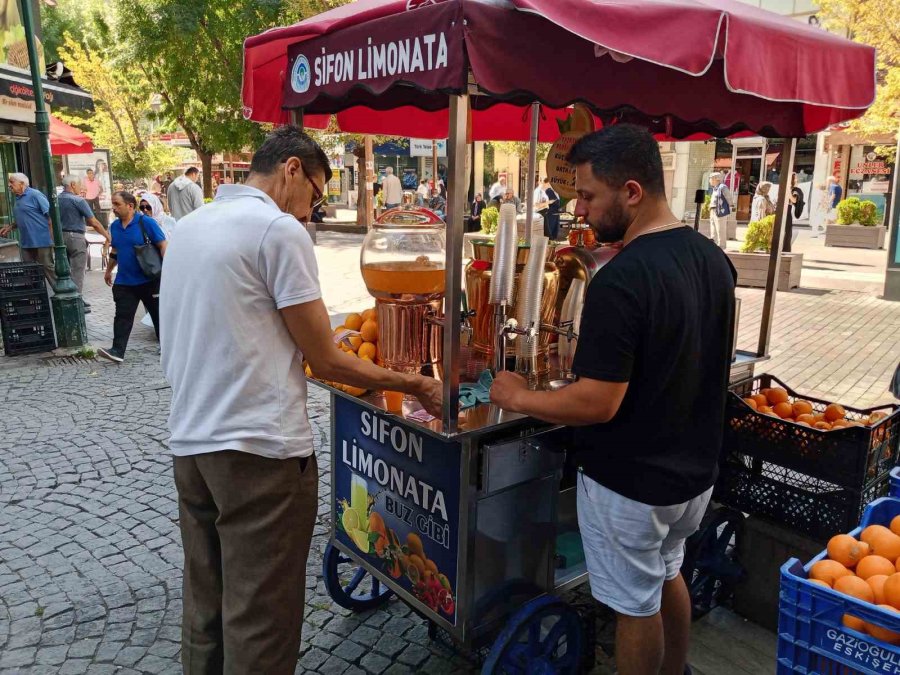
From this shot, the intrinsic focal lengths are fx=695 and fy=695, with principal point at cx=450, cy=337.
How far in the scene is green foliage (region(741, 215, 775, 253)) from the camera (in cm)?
1152

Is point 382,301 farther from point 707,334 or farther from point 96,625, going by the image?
point 96,625

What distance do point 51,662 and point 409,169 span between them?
39993 mm

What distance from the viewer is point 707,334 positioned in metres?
2.07

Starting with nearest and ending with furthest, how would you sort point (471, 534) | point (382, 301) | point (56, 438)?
point (471, 534) → point (382, 301) → point (56, 438)

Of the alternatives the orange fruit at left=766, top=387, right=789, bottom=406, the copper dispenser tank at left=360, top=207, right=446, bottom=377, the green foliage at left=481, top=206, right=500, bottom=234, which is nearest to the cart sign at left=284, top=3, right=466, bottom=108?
the copper dispenser tank at left=360, top=207, right=446, bottom=377

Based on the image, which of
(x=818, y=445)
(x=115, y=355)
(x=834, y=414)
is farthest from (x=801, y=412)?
(x=115, y=355)

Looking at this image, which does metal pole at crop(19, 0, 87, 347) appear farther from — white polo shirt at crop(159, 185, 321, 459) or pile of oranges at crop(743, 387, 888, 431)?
pile of oranges at crop(743, 387, 888, 431)

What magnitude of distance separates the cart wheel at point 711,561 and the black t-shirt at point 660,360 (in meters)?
1.05

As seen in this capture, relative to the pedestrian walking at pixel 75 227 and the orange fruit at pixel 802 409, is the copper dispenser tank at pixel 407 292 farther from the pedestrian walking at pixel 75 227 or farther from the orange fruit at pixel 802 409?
the pedestrian walking at pixel 75 227

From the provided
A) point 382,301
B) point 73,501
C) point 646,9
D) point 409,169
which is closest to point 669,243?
point 646,9

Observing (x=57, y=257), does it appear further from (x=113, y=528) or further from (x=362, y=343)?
(x=362, y=343)

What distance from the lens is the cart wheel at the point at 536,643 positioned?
2344 millimetres

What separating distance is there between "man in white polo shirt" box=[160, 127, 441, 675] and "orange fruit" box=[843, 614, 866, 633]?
1415 millimetres

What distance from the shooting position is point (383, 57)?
2260mm
